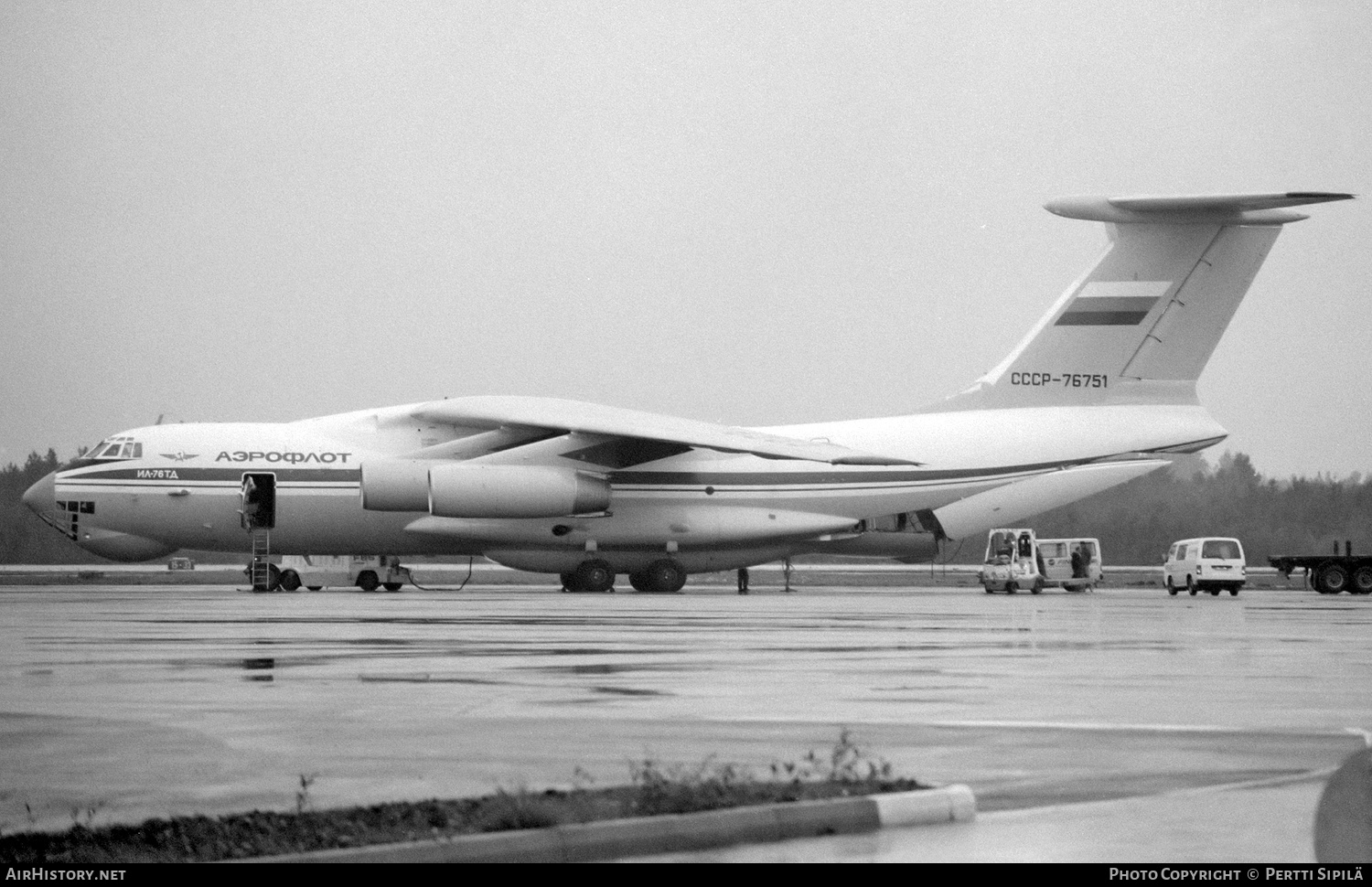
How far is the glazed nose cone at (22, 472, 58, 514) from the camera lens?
112 feet

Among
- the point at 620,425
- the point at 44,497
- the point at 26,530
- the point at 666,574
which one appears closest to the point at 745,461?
the point at 666,574

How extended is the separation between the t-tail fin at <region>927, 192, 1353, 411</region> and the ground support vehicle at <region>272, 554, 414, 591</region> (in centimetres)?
1427

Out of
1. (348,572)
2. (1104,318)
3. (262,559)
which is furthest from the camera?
(348,572)

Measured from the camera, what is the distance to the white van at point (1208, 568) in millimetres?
39156

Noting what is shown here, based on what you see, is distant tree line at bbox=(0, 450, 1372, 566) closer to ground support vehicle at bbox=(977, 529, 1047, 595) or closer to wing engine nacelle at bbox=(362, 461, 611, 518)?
ground support vehicle at bbox=(977, 529, 1047, 595)

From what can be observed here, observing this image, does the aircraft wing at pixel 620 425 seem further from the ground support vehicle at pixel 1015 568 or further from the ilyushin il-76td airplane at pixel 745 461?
the ground support vehicle at pixel 1015 568

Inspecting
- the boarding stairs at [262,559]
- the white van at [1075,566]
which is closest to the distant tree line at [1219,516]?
the white van at [1075,566]

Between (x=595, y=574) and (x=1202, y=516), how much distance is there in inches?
1166

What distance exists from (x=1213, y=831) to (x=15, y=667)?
34.4 ft

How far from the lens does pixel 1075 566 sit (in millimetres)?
40812

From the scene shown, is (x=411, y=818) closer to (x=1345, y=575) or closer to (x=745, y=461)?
(x=745, y=461)

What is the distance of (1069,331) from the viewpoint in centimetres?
3509

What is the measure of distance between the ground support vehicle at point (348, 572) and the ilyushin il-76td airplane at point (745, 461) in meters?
3.75

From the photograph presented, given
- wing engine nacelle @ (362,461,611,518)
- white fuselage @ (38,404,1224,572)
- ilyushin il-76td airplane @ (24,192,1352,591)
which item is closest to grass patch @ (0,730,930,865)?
wing engine nacelle @ (362,461,611,518)
